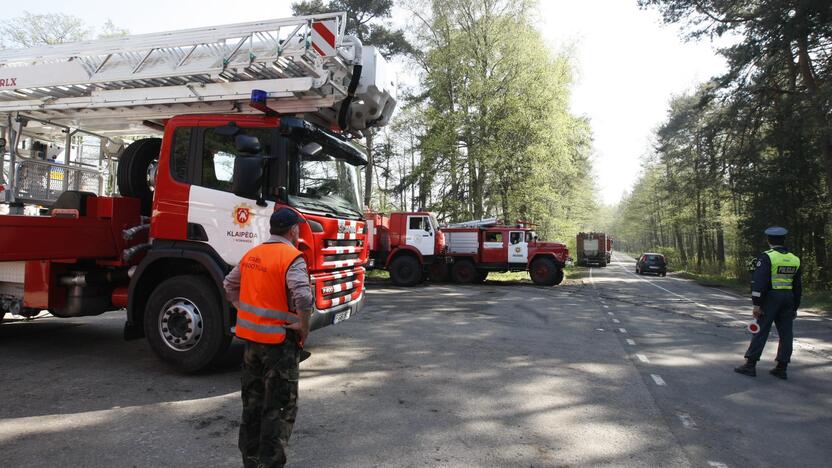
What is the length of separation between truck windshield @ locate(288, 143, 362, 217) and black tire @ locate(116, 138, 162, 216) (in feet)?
7.34

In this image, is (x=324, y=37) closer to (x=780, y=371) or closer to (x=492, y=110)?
(x=780, y=371)

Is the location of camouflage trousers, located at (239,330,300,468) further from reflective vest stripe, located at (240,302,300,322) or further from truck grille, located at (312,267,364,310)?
truck grille, located at (312,267,364,310)

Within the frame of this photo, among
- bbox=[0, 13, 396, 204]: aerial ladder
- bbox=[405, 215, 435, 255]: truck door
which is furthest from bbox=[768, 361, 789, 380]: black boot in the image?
bbox=[405, 215, 435, 255]: truck door

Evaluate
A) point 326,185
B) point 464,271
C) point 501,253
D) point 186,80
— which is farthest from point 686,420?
point 464,271

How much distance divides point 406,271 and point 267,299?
49.9 feet

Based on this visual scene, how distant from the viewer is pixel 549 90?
993 inches

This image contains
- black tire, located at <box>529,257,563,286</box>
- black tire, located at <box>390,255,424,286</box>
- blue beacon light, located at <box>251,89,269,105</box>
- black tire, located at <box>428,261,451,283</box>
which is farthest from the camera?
black tire, located at <box>428,261,451,283</box>

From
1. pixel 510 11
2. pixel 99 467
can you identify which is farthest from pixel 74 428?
pixel 510 11

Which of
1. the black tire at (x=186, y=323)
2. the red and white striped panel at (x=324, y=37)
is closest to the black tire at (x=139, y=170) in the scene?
the black tire at (x=186, y=323)

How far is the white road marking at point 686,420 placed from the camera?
13.9 ft

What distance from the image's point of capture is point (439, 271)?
20.3 metres

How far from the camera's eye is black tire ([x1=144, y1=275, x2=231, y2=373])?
5152 millimetres

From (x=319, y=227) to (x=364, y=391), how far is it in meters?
1.78

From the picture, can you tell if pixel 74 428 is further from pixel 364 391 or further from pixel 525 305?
pixel 525 305
